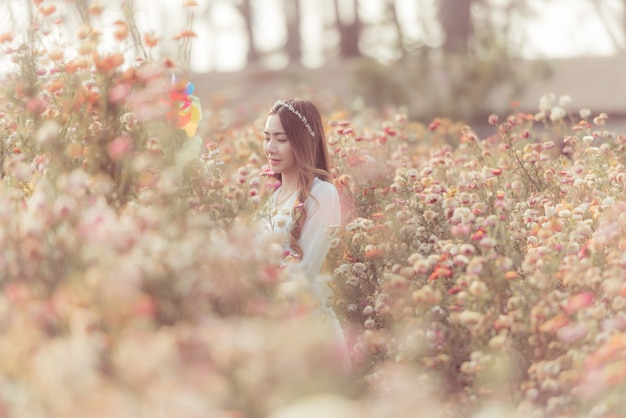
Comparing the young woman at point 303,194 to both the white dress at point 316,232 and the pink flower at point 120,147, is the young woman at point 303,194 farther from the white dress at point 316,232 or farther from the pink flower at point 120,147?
the pink flower at point 120,147

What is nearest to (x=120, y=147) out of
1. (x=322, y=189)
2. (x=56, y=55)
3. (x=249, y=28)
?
(x=56, y=55)

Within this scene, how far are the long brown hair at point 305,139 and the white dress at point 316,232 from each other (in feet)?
0.33

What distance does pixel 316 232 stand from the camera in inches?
148

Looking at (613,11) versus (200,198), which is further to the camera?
(613,11)

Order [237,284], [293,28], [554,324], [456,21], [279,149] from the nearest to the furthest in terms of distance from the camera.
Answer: [237,284], [554,324], [279,149], [456,21], [293,28]

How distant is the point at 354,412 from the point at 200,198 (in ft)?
5.13

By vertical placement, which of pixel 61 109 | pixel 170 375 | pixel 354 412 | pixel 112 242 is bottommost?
pixel 354 412

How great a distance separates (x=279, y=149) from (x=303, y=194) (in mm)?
252

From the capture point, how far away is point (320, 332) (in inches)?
90.7

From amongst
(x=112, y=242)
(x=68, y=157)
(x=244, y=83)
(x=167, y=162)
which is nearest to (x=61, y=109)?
(x=68, y=157)

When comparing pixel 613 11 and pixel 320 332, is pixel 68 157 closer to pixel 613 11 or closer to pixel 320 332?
pixel 320 332

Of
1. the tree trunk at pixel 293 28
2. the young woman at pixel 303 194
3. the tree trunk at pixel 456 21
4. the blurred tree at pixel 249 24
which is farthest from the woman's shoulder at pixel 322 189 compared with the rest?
the blurred tree at pixel 249 24

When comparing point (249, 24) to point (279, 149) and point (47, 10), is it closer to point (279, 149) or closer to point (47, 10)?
point (279, 149)

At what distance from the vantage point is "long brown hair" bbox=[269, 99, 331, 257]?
401 centimetres
